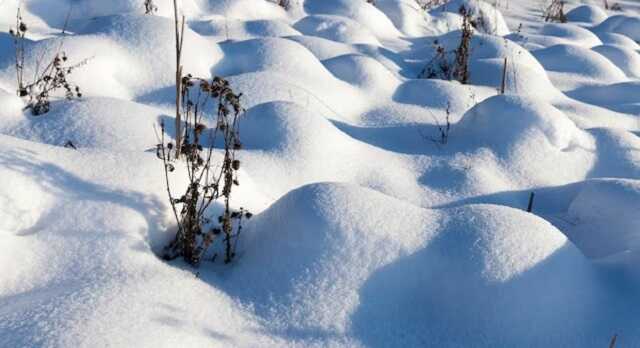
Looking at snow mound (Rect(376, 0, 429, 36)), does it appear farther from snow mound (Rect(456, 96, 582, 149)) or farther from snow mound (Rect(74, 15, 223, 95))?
snow mound (Rect(456, 96, 582, 149))

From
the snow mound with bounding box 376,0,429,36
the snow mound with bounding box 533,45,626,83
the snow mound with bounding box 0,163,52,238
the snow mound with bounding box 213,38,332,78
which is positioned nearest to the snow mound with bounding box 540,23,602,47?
the snow mound with bounding box 533,45,626,83

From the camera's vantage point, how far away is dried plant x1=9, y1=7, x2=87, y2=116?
2.73m

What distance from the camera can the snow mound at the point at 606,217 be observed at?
84.8 inches

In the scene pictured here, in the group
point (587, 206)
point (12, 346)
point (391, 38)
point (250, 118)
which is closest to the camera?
point (12, 346)

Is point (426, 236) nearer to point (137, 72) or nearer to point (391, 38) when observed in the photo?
point (137, 72)

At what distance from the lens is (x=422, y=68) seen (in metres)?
4.55

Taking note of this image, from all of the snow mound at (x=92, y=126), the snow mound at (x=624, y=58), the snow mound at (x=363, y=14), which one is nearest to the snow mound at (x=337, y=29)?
the snow mound at (x=363, y=14)

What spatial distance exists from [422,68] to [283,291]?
3.21 m

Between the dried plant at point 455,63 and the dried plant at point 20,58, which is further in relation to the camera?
the dried plant at point 455,63

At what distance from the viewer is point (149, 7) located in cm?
438

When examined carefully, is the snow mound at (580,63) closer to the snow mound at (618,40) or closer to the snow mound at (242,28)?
the snow mound at (618,40)

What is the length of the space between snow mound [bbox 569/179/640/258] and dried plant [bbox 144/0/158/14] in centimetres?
322

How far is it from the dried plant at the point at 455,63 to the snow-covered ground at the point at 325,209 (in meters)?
0.20

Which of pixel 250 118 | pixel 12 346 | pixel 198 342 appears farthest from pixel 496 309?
pixel 250 118
